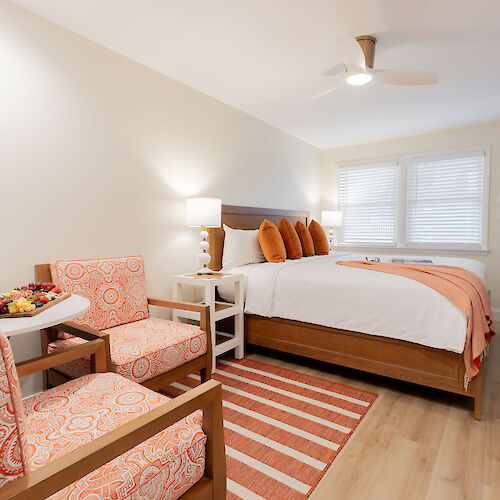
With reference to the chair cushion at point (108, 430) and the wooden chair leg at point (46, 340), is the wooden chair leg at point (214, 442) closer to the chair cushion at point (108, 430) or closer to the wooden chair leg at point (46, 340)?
the chair cushion at point (108, 430)

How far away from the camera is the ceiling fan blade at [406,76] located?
243cm

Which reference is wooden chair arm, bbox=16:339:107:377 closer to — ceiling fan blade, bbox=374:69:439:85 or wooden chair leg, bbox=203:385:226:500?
wooden chair leg, bbox=203:385:226:500

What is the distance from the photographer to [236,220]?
149 inches

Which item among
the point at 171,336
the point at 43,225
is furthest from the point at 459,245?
the point at 43,225

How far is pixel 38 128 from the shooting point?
84.9 inches

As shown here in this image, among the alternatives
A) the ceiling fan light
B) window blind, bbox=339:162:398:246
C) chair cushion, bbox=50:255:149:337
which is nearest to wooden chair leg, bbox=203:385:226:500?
chair cushion, bbox=50:255:149:337

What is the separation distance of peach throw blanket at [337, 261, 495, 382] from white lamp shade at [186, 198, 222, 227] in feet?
4.78

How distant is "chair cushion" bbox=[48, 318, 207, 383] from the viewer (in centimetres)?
177

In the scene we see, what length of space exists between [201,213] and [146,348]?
1351 millimetres

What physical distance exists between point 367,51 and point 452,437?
2526mm

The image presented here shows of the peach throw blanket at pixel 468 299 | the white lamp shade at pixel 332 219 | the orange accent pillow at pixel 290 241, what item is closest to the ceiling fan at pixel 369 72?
the peach throw blanket at pixel 468 299

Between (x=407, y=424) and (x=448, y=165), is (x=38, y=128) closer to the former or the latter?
(x=407, y=424)

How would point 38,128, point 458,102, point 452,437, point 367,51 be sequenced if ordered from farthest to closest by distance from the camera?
point 458,102 → point 367,51 → point 38,128 → point 452,437

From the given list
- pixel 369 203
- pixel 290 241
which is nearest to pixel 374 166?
pixel 369 203
